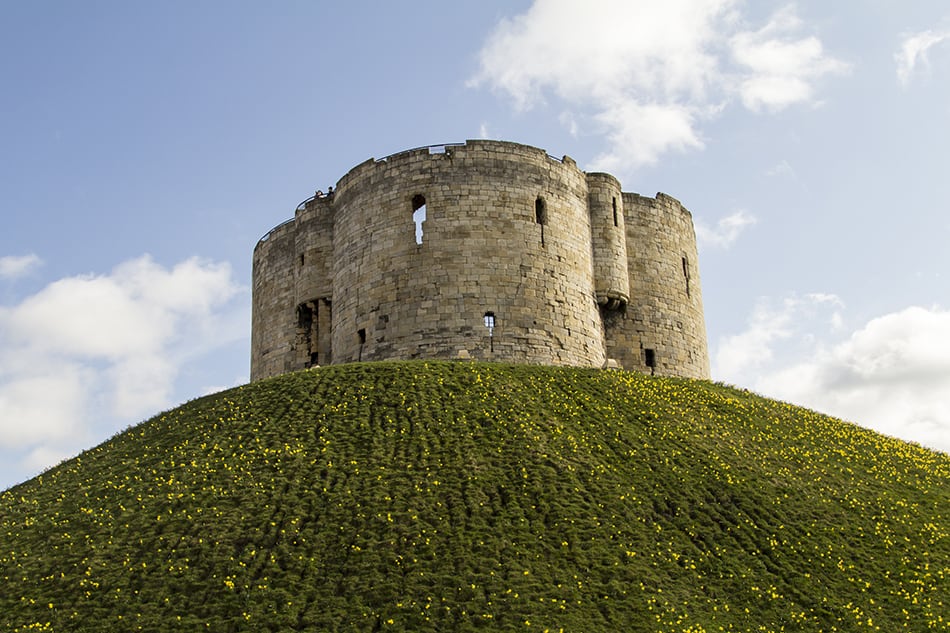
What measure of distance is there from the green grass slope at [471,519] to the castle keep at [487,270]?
15.2 feet

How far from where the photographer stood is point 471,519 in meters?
23.5

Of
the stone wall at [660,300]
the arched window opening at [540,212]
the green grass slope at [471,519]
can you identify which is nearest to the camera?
the green grass slope at [471,519]

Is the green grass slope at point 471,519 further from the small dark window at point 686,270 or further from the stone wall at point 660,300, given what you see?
the small dark window at point 686,270

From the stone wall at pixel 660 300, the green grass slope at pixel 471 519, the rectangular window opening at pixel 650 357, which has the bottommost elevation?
the green grass slope at pixel 471 519

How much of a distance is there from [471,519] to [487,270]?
15.6m

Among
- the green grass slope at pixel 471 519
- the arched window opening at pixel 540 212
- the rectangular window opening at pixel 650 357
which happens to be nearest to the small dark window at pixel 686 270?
the rectangular window opening at pixel 650 357

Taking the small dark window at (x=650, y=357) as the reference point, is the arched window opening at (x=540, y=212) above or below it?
above

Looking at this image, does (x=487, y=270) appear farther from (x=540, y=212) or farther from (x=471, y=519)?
(x=471, y=519)

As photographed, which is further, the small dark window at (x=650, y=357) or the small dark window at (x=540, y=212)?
the small dark window at (x=650, y=357)

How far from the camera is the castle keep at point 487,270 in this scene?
122ft

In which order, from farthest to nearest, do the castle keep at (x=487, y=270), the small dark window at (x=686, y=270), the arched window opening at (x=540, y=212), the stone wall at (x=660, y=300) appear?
the small dark window at (x=686, y=270)
the stone wall at (x=660, y=300)
the arched window opening at (x=540, y=212)
the castle keep at (x=487, y=270)

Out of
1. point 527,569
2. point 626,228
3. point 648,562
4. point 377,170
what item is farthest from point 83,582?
point 626,228

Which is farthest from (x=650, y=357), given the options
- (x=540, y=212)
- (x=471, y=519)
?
(x=471, y=519)

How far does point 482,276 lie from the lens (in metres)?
37.4
